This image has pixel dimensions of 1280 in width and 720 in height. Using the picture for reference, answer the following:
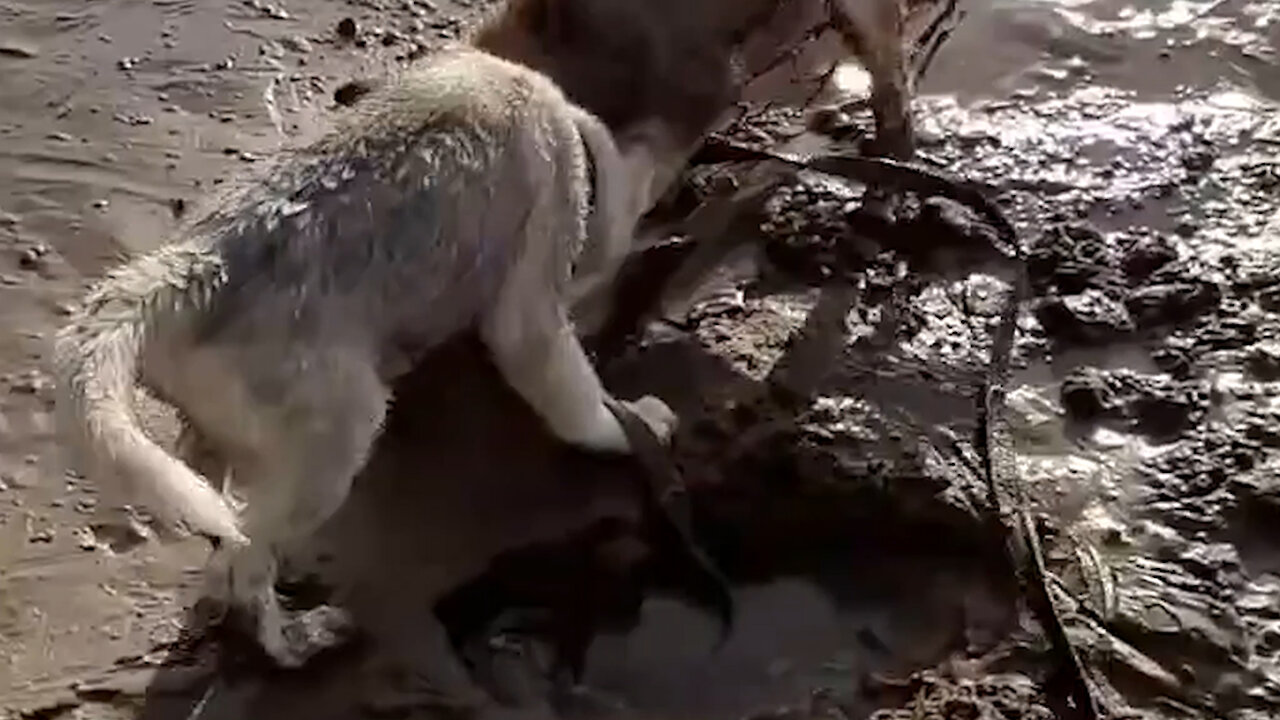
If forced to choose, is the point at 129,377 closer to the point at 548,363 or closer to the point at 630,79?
the point at 548,363

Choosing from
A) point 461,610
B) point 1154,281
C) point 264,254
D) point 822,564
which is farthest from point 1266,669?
point 264,254

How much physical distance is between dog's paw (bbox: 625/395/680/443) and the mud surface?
2.0 inches

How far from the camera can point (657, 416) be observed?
3.29 m

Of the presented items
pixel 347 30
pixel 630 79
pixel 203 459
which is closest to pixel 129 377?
pixel 203 459

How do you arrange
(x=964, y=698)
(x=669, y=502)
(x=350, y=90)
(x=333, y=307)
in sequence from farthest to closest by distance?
(x=350, y=90), (x=669, y=502), (x=964, y=698), (x=333, y=307)

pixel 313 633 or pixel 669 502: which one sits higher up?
pixel 669 502

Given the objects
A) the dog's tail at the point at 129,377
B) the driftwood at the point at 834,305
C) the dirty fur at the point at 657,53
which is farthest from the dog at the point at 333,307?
the driftwood at the point at 834,305

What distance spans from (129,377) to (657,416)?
1.08 meters

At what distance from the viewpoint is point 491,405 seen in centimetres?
335

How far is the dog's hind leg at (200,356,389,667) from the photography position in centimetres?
261

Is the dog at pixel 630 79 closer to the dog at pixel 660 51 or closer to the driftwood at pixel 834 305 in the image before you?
the dog at pixel 660 51

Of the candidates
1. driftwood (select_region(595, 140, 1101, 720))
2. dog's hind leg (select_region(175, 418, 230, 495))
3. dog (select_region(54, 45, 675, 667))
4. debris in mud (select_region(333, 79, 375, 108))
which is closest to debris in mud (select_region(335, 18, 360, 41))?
debris in mud (select_region(333, 79, 375, 108))

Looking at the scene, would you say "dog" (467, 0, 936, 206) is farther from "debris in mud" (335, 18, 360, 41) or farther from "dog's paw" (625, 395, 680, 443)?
"debris in mud" (335, 18, 360, 41)

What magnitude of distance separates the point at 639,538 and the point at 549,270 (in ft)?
1.73
